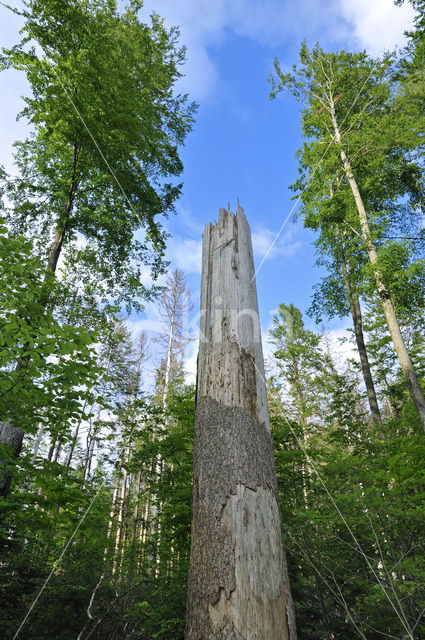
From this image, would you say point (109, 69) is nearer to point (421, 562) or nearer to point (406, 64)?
point (421, 562)

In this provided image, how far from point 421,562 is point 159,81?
40.7 feet

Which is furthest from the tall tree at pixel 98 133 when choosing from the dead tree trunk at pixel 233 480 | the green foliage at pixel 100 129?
the dead tree trunk at pixel 233 480

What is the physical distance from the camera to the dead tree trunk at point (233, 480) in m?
1.54

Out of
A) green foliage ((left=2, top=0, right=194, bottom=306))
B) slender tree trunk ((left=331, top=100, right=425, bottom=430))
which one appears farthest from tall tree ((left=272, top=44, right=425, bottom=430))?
green foliage ((left=2, top=0, right=194, bottom=306))

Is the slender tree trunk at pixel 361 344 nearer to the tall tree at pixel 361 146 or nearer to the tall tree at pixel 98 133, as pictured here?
the tall tree at pixel 361 146

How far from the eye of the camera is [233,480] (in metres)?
1.89

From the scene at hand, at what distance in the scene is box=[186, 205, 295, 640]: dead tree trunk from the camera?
1.54 m

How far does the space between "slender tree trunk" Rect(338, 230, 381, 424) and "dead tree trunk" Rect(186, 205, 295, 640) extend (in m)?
7.33

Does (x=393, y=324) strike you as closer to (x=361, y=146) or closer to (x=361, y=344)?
(x=361, y=344)

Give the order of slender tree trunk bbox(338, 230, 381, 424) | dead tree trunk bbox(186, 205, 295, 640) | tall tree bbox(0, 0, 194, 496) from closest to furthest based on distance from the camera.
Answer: dead tree trunk bbox(186, 205, 295, 640), tall tree bbox(0, 0, 194, 496), slender tree trunk bbox(338, 230, 381, 424)

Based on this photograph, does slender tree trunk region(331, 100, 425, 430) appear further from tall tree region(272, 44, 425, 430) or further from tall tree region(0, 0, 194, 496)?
tall tree region(0, 0, 194, 496)

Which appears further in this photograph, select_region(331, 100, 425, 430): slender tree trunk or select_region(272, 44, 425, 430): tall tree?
select_region(272, 44, 425, 430): tall tree

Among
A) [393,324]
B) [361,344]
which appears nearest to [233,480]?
[393,324]

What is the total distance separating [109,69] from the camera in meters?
7.10
